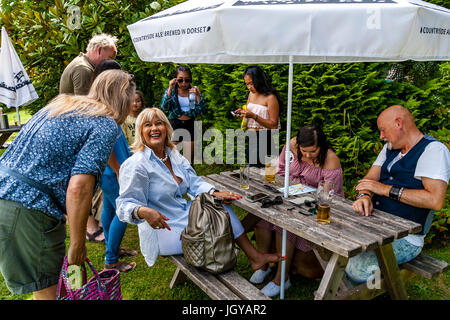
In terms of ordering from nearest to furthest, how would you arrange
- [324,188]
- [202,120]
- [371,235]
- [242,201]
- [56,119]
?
1. [56,119]
2. [371,235]
3. [324,188]
4. [242,201]
5. [202,120]

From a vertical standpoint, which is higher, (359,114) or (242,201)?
(359,114)

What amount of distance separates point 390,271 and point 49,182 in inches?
94.4

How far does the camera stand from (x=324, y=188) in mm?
2582

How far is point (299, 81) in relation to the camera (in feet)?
15.8

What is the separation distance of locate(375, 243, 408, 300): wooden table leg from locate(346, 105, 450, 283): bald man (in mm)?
73

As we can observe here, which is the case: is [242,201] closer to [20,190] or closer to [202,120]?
[20,190]

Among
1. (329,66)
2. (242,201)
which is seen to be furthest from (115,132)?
(329,66)

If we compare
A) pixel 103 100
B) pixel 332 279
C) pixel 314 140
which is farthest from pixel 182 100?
pixel 332 279

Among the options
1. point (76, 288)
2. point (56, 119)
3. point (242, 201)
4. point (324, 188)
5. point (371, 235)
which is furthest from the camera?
point (242, 201)

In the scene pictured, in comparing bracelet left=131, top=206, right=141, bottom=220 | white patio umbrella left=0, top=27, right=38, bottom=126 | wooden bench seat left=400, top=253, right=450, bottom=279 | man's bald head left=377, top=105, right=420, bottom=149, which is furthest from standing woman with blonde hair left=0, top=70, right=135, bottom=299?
white patio umbrella left=0, top=27, right=38, bottom=126

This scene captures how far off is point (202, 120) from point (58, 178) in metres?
5.12

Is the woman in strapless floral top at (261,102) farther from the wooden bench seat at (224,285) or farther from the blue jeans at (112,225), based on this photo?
the wooden bench seat at (224,285)

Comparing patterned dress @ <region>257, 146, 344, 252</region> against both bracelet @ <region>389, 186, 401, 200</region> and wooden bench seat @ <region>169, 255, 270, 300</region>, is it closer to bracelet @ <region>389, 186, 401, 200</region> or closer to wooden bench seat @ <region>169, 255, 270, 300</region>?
bracelet @ <region>389, 186, 401, 200</region>

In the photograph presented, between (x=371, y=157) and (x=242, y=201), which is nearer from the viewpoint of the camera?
(x=242, y=201)
